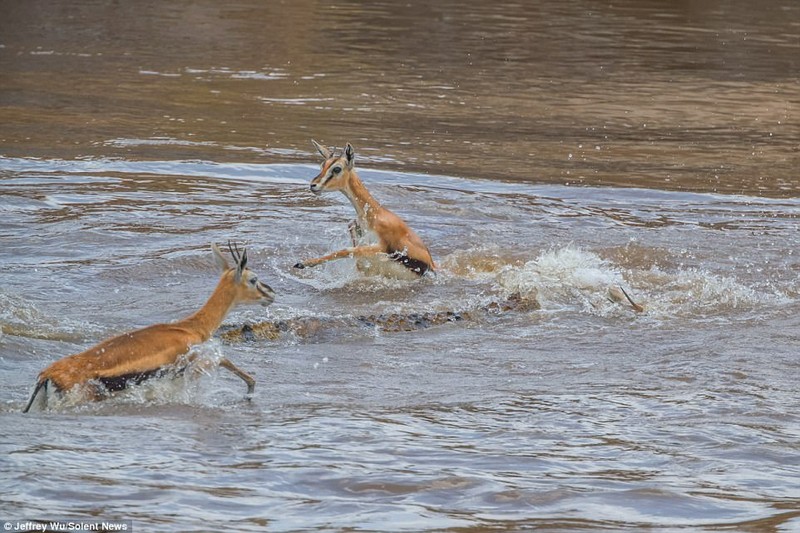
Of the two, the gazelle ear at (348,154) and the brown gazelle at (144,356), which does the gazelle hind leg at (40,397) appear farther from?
the gazelle ear at (348,154)

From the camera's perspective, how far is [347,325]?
30.0 feet

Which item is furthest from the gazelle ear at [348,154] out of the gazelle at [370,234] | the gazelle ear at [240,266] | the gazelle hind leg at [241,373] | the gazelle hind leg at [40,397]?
the gazelle hind leg at [40,397]

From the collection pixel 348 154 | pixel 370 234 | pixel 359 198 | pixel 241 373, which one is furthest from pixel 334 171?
pixel 241 373

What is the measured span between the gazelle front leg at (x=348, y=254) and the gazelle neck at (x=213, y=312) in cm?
253

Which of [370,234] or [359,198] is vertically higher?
[359,198]

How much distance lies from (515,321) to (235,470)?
3.71 m

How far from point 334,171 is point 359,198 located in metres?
0.38

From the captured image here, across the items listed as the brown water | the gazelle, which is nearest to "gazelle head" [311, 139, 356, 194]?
the gazelle

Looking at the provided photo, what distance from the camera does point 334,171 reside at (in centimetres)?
1086

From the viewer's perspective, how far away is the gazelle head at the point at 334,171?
424 inches

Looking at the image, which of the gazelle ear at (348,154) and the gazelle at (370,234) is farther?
the gazelle ear at (348,154)

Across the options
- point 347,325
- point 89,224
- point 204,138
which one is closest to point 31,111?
point 204,138

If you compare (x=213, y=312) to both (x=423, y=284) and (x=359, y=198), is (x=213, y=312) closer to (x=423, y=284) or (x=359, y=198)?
(x=423, y=284)

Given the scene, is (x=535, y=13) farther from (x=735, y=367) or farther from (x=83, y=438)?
(x=83, y=438)
